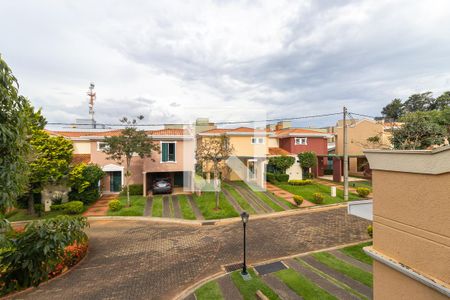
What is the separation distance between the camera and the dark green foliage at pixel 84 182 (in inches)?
680

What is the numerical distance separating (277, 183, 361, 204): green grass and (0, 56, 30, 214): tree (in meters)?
19.8

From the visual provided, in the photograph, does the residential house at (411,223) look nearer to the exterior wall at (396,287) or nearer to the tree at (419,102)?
the exterior wall at (396,287)

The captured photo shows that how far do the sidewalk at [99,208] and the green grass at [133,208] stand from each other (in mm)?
738

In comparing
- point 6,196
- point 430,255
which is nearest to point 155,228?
point 6,196

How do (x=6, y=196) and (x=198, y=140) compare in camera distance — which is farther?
(x=198, y=140)

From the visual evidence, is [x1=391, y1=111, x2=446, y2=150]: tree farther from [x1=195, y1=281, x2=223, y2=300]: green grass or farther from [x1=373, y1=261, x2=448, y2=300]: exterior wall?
[x1=195, y1=281, x2=223, y2=300]: green grass

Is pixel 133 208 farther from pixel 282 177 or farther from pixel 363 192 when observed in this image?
pixel 363 192

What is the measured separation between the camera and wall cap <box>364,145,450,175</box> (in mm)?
3094

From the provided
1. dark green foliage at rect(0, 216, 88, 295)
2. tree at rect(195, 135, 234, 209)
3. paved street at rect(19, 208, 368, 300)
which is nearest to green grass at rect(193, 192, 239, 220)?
tree at rect(195, 135, 234, 209)

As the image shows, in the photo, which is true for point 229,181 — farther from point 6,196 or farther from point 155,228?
point 6,196

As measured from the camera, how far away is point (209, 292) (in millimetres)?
7875

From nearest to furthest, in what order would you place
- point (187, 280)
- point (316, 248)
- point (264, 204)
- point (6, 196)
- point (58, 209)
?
point (6, 196), point (187, 280), point (316, 248), point (58, 209), point (264, 204)

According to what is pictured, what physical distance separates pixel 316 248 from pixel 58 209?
18.4 m

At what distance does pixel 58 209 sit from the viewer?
17.2 metres
